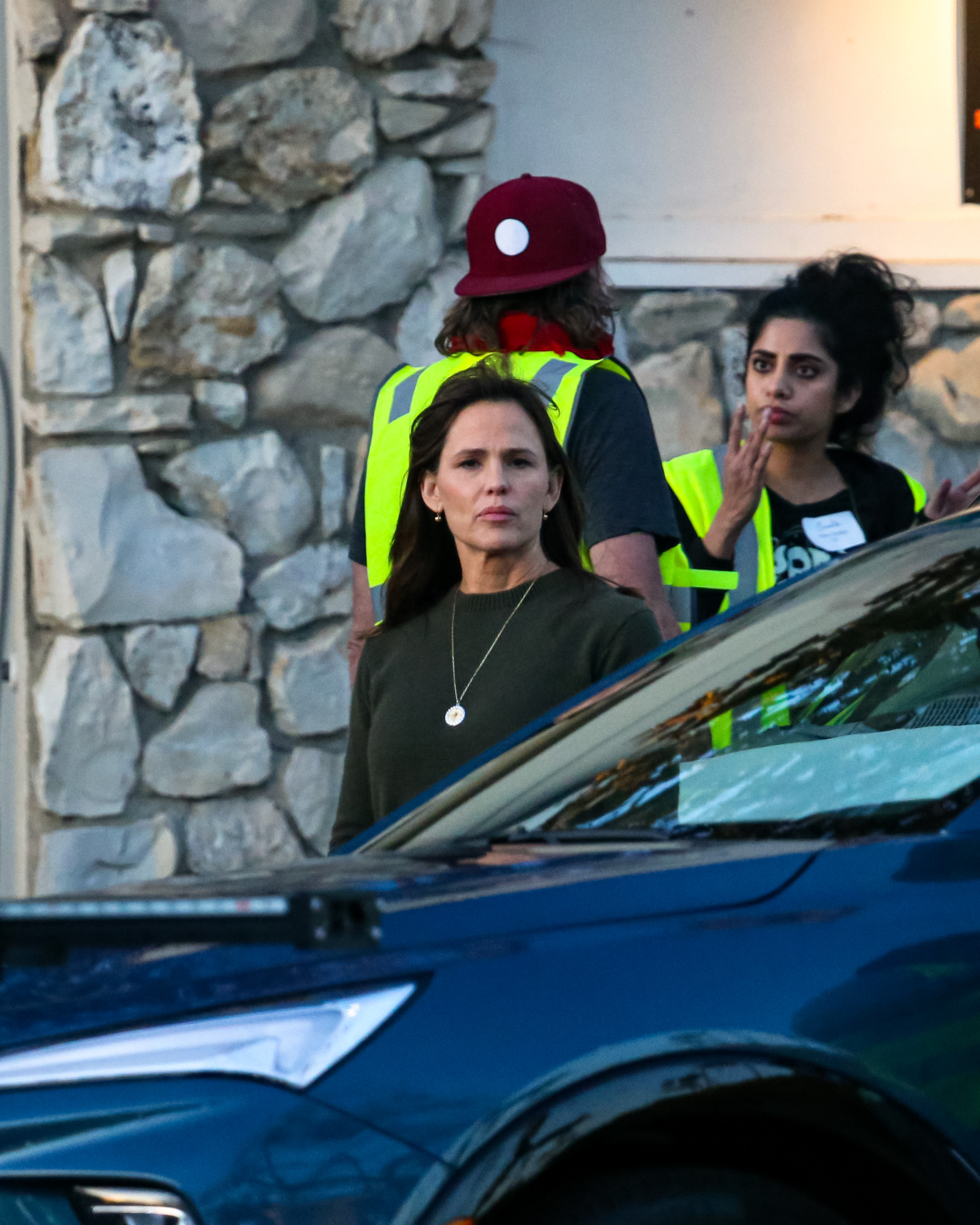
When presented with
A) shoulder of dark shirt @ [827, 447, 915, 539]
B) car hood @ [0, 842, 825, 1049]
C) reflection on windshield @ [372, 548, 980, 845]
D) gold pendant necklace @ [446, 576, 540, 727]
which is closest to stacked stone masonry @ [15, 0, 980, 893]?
shoulder of dark shirt @ [827, 447, 915, 539]

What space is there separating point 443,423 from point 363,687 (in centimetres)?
51

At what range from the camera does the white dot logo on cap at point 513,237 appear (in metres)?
3.29

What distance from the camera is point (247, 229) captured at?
15.4 ft

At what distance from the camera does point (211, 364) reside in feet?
15.3

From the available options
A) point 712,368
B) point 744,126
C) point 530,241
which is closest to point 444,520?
point 530,241

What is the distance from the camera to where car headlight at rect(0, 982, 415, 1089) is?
1613mm

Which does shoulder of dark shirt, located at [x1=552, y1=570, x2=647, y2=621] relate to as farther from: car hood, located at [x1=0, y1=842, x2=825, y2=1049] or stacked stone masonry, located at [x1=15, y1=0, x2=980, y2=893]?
stacked stone masonry, located at [x1=15, y1=0, x2=980, y2=893]

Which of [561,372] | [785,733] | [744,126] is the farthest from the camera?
[744,126]

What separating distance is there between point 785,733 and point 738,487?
125cm

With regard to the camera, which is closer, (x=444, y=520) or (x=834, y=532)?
(x=444, y=520)

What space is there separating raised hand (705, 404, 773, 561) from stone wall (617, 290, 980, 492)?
161cm

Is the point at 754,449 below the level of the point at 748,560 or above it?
above

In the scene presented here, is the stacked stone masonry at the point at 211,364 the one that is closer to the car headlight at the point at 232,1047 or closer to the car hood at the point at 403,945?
the car hood at the point at 403,945

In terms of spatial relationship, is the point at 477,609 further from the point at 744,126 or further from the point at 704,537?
the point at 744,126
